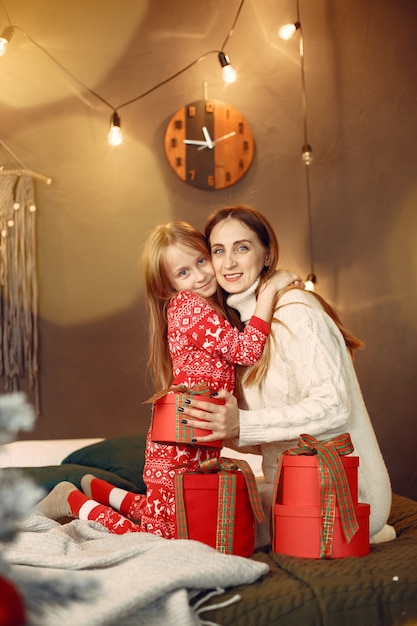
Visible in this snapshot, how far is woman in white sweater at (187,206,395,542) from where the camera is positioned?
5.59 ft

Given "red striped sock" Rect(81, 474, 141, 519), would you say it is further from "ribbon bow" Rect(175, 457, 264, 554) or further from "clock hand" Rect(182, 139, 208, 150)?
"clock hand" Rect(182, 139, 208, 150)

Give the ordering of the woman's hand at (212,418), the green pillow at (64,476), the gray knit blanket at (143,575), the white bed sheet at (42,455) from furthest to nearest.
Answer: the white bed sheet at (42,455)
the green pillow at (64,476)
the woman's hand at (212,418)
the gray knit blanket at (143,575)

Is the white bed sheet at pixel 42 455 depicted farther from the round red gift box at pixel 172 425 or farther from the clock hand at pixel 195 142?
the clock hand at pixel 195 142

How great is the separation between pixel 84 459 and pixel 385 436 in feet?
6.34

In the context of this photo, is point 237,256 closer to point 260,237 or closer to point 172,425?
point 260,237

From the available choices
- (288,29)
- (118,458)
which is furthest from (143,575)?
(288,29)

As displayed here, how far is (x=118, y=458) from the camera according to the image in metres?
2.89

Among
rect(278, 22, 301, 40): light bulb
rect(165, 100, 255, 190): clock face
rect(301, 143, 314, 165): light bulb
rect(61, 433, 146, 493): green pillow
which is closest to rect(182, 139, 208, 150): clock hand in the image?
rect(165, 100, 255, 190): clock face

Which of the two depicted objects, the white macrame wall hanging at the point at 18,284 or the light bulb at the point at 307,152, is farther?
the light bulb at the point at 307,152

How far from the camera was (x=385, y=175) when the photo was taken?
4.26 meters

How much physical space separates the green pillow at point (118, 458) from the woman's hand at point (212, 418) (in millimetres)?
1130

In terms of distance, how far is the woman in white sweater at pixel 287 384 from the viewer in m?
1.70

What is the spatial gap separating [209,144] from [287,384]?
96.7 inches

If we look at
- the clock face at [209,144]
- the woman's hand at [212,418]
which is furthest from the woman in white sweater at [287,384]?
the clock face at [209,144]
